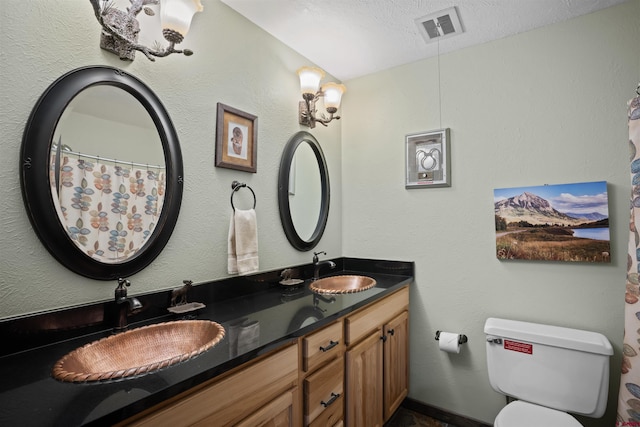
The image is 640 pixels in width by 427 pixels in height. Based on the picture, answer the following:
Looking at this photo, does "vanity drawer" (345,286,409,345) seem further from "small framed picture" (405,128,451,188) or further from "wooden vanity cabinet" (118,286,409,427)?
"small framed picture" (405,128,451,188)

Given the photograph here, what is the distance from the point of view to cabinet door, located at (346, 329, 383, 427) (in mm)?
1535

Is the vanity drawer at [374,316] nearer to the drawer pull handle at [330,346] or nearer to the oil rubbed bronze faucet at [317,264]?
the drawer pull handle at [330,346]

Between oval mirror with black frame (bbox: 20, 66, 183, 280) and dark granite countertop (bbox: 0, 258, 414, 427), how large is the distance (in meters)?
0.20

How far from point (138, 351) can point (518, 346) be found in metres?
1.82

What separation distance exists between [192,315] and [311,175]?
50.3 inches

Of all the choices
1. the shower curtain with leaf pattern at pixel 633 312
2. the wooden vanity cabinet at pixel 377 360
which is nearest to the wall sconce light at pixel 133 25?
the wooden vanity cabinet at pixel 377 360

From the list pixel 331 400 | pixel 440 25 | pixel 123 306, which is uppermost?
pixel 440 25

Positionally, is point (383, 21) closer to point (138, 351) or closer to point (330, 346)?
point (330, 346)

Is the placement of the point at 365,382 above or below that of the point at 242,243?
below

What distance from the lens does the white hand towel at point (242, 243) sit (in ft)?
5.29

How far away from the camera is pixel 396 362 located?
6.57 ft

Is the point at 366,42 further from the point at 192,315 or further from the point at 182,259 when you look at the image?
the point at 192,315

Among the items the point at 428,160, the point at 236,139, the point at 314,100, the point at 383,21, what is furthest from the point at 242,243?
the point at 383,21

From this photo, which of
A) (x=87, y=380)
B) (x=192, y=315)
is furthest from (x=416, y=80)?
(x=87, y=380)
